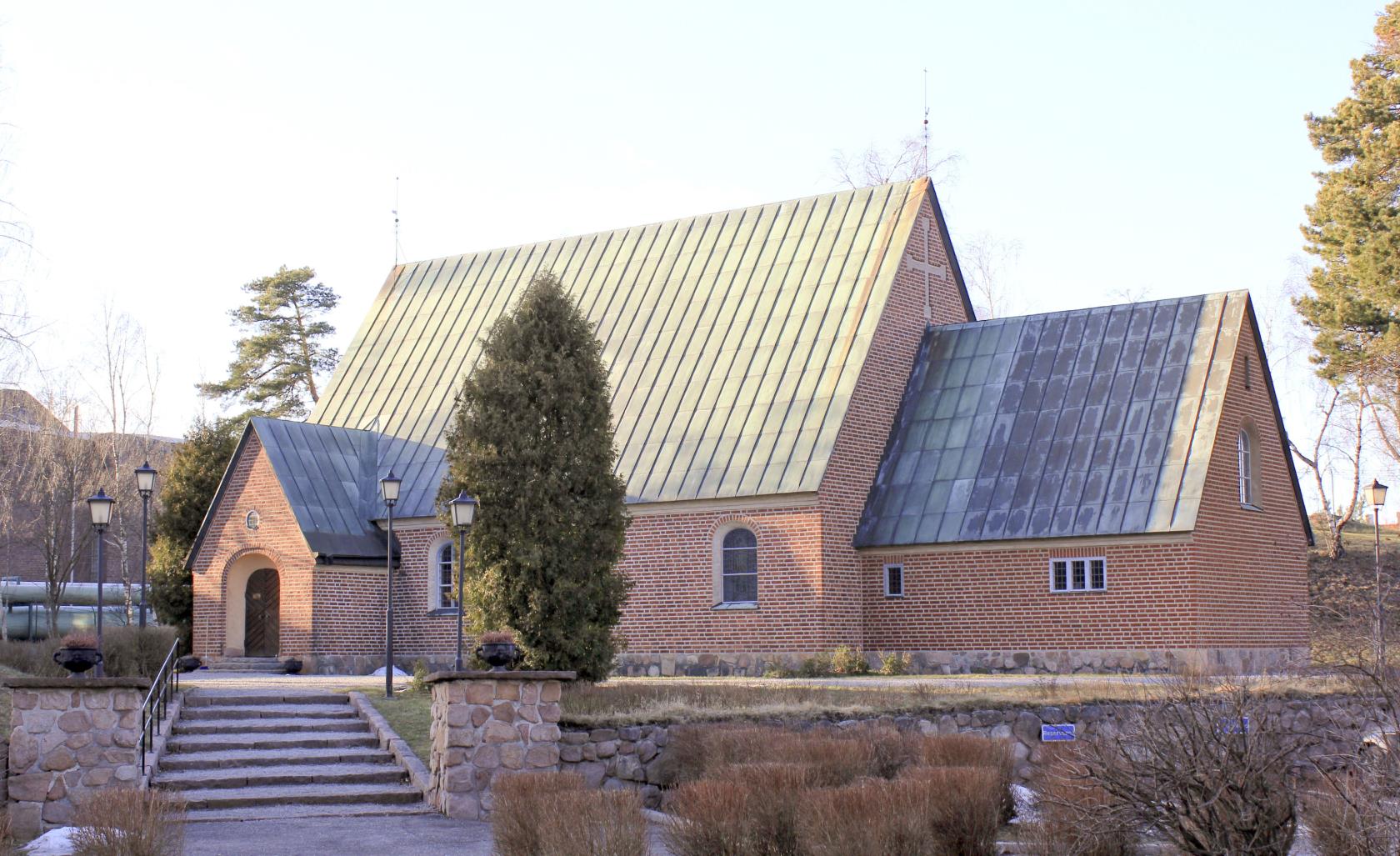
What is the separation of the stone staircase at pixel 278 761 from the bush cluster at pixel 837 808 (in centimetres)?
467

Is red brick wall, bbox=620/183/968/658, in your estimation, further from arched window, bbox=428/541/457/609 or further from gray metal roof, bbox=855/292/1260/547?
arched window, bbox=428/541/457/609

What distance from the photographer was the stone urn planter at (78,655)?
14.6 meters

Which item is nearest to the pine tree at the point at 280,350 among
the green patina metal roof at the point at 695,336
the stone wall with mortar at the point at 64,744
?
the green patina metal roof at the point at 695,336

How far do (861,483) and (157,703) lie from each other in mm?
14175

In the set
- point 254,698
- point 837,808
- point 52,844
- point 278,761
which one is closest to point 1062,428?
point 254,698

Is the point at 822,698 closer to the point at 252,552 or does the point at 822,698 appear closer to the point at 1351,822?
the point at 1351,822

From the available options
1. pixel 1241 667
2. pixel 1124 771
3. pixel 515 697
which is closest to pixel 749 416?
pixel 1241 667

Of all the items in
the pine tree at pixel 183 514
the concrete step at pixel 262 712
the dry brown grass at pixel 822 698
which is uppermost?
the pine tree at pixel 183 514

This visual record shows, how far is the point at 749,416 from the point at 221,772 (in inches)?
547

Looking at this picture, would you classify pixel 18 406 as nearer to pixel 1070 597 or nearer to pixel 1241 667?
pixel 1070 597

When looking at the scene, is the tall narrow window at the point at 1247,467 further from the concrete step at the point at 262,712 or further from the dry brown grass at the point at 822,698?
the concrete step at the point at 262,712

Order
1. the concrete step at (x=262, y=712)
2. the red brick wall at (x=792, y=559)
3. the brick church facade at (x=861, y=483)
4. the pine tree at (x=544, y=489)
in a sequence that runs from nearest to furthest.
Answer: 1. the concrete step at (x=262, y=712)
2. the pine tree at (x=544, y=489)
3. the brick church facade at (x=861, y=483)
4. the red brick wall at (x=792, y=559)

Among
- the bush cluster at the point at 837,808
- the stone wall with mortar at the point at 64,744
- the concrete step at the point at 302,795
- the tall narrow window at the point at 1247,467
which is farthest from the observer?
the tall narrow window at the point at 1247,467

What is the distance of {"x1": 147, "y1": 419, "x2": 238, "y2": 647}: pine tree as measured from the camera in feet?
108
